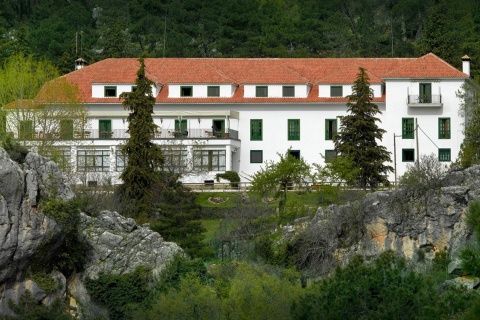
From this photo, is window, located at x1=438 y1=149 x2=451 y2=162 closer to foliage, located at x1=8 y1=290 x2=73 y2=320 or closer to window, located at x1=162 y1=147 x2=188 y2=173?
window, located at x1=162 y1=147 x2=188 y2=173

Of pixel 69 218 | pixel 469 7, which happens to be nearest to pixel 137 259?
pixel 69 218

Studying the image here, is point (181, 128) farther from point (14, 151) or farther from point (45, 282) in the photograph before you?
point (45, 282)

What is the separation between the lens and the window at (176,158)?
7800cm

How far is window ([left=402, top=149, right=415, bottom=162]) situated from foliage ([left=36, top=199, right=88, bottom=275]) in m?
29.5

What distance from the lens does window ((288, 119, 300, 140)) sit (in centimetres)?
8550

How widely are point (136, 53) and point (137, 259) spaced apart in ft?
186

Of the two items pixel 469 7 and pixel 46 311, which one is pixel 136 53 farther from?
pixel 46 311

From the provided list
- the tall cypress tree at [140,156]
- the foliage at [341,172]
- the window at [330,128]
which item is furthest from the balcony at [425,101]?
the tall cypress tree at [140,156]

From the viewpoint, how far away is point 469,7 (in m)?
125

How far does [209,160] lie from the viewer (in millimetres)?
82625

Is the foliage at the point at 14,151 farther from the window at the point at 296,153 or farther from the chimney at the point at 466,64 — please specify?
the chimney at the point at 466,64

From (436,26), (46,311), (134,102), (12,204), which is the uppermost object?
(436,26)

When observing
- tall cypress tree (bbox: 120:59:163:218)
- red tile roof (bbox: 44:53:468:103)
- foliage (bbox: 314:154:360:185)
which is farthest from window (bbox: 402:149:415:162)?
tall cypress tree (bbox: 120:59:163:218)

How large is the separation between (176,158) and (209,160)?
265 cm
